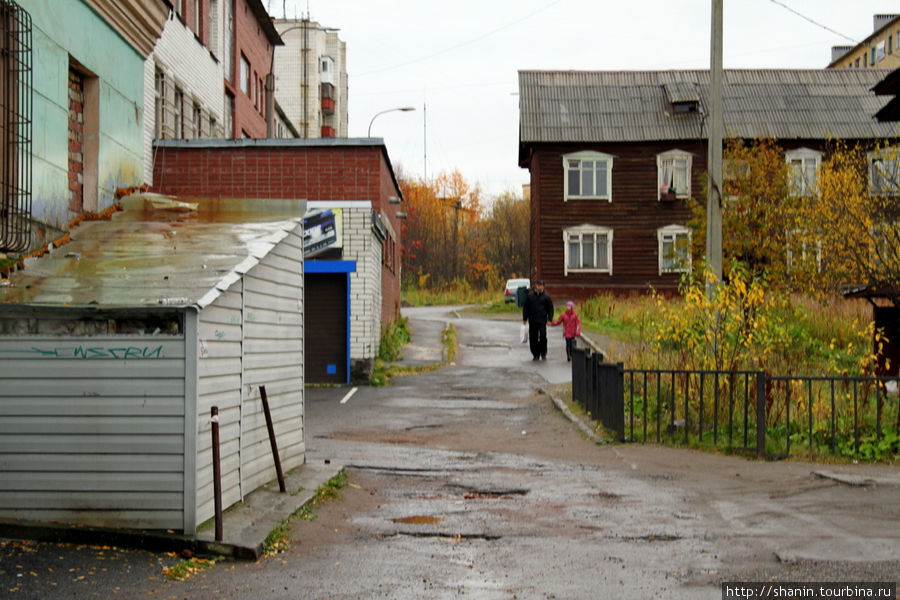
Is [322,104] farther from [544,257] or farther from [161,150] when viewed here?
[161,150]

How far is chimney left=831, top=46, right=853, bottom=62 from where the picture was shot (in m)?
86.0

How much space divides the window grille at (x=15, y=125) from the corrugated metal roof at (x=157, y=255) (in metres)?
0.50

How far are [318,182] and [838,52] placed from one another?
79385 millimetres

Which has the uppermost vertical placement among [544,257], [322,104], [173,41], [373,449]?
[322,104]

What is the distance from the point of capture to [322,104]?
228ft

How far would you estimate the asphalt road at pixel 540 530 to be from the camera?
6.19 m

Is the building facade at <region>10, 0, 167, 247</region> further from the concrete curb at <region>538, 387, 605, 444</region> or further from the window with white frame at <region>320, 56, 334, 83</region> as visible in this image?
the window with white frame at <region>320, 56, 334, 83</region>

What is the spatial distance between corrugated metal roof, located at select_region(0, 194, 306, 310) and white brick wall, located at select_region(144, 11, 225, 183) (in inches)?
380

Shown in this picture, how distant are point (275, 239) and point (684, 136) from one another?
33149mm

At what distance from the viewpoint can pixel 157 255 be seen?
8.64m

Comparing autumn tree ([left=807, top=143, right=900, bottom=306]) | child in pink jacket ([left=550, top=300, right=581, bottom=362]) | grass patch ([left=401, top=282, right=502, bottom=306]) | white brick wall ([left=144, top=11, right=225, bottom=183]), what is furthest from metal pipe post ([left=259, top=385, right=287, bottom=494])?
grass patch ([left=401, top=282, right=502, bottom=306])

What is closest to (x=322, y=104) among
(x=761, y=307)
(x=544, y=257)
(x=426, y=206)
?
(x=426, y=206)

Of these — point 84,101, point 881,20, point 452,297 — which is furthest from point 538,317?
point 881,20

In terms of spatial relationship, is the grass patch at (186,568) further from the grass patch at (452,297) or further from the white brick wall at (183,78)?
the grass patch at (452,297)
